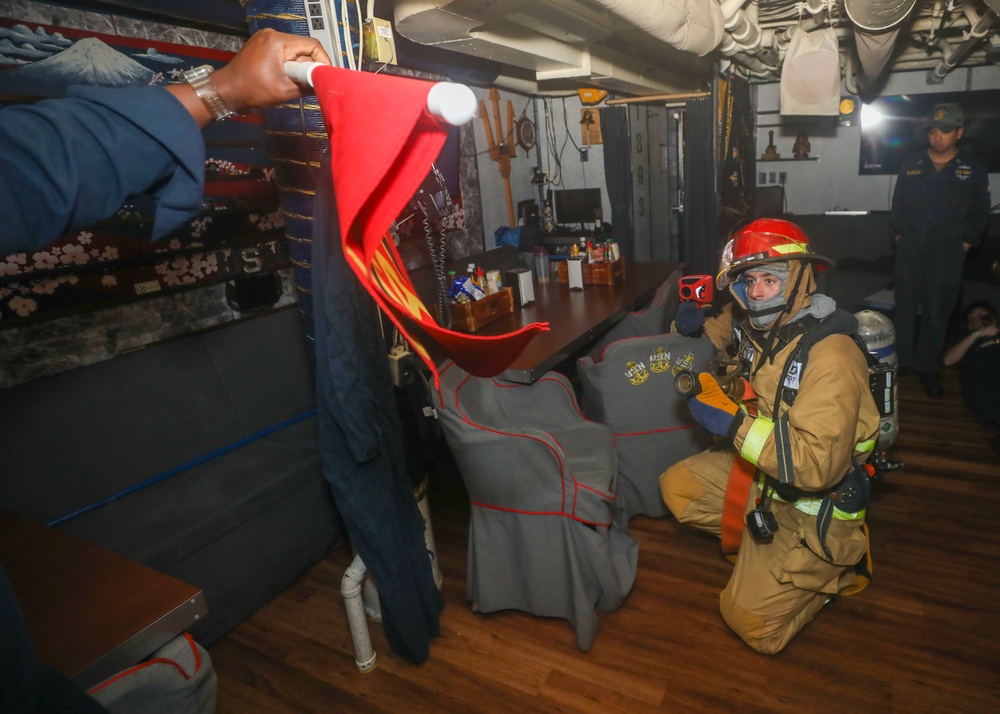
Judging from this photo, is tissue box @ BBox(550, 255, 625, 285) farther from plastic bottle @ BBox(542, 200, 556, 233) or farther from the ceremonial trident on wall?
plastic bottle @ BBox(542, 200, 556, 233)

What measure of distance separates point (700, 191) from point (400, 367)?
11.3 feet

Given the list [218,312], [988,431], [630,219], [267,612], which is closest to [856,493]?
[988,431]

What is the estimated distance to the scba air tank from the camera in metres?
2.12

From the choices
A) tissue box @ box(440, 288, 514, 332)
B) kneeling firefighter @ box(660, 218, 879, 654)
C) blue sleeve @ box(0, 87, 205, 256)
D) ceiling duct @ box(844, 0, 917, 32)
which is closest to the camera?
blue sleeve @ box(0, 87, 205, 256)

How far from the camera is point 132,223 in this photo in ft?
7.86

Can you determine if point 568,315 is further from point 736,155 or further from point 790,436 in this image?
point 736,155

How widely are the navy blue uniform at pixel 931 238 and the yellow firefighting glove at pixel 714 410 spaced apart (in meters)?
2.80

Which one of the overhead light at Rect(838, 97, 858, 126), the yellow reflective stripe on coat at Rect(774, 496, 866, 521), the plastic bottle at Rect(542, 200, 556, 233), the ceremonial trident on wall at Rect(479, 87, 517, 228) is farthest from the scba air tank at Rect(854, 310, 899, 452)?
the overhead light at Rect(838, 97, 858, 126)

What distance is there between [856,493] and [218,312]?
2743mm

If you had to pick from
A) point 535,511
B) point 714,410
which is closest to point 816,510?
point 714,410

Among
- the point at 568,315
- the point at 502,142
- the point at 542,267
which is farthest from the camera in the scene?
the point at 502,142

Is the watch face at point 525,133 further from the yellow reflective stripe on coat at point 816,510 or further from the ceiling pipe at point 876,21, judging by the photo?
the yellow reflective stripe on coat at point 816,510

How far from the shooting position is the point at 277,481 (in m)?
2.53

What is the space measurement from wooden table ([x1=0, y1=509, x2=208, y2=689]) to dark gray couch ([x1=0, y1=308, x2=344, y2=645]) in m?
0.81
